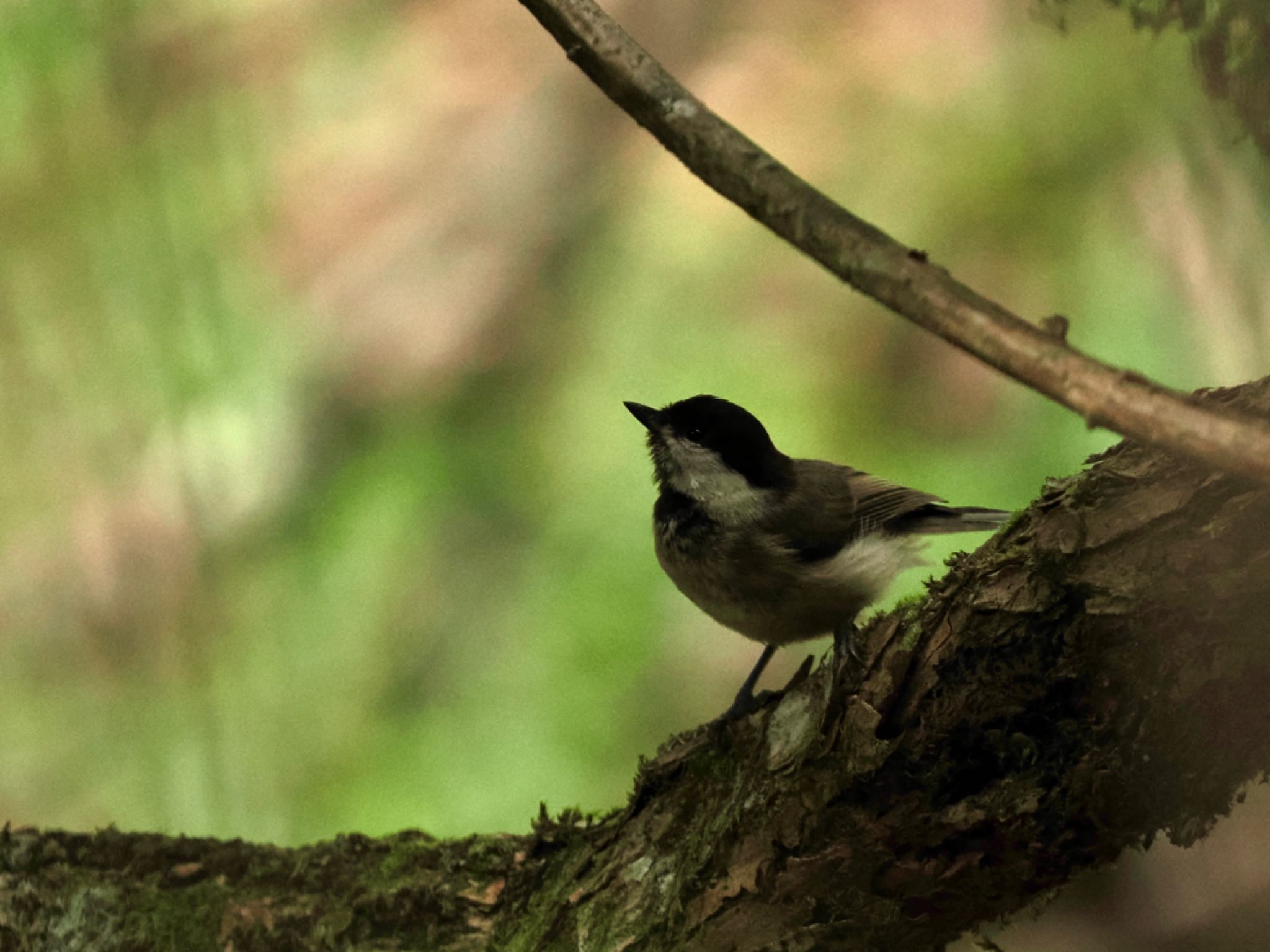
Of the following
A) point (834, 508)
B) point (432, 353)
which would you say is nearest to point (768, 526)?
point (834, 508)

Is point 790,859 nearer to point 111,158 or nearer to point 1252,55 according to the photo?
point 1252,55

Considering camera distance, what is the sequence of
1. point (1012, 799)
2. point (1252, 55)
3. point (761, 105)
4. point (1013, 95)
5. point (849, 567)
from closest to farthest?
1. point (1012, 799)
2. point (1252, 55)
3. point (849, 567)
4. point (1013, 95)
5. point (761, 105)

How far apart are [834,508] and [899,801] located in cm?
144

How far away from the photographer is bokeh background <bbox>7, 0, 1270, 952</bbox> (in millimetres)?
4020

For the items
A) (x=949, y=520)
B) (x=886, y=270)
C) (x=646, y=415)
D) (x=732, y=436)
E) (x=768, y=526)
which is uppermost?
(x=646, y=415)

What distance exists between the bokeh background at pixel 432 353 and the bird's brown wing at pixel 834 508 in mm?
716

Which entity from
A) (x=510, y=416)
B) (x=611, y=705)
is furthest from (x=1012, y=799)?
(x=510, y=416)

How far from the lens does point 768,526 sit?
3.04 meters

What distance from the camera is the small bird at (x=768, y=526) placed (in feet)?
9.65

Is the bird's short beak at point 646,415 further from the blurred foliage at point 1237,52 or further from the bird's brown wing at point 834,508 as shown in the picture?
the blurred foliage at point 1237,52

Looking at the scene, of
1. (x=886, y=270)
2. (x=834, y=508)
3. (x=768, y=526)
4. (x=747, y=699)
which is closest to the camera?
(x=886, y=270)

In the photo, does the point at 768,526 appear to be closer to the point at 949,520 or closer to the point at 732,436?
the point at 732,436

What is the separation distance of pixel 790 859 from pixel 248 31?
4.09 m

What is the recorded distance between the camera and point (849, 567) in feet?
9.77
